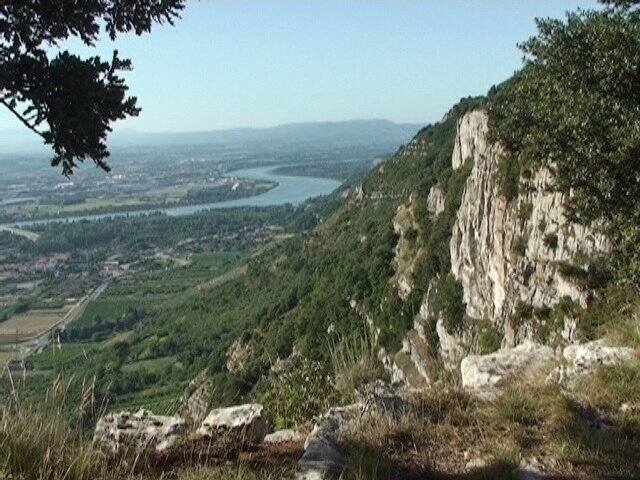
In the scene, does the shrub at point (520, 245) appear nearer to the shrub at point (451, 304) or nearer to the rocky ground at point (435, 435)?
the shrub at point (451, 304)

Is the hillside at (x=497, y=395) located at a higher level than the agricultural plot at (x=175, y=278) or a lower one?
higher

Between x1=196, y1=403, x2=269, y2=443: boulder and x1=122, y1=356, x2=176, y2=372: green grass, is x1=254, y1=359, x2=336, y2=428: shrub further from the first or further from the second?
x1=122, y1=356, x2=176, y2=372: green grass

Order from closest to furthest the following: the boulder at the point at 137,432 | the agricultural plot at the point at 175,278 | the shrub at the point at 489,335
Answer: the boulder at the point at 137,432
the shrub at the point at 489,335
the agricultural plot at the point at 175,278

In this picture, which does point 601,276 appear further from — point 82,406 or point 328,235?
point 328,235

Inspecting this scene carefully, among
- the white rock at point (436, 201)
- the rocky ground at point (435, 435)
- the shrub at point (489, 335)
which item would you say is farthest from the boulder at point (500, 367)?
the white rock at point (436, 201)

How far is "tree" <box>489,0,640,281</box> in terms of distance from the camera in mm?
6859

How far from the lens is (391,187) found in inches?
3174

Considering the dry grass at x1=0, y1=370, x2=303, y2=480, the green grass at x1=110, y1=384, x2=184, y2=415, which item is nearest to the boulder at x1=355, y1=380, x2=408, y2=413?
the dry grass at x1=0, y1=370, x2=303, y2=480

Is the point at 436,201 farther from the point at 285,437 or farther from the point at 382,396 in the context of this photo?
the point at 285,437

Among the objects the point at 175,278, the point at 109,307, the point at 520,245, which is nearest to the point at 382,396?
the point at 520,245

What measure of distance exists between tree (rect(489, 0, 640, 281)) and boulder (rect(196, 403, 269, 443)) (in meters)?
4.91

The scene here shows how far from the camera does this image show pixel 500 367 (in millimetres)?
5324

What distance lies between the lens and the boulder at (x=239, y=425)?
396 cm

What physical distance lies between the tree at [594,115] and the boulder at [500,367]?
2536 mm
